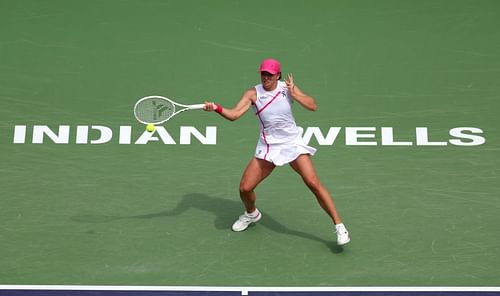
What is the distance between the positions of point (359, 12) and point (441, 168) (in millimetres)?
3739

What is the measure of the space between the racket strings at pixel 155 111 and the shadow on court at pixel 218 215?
157cm

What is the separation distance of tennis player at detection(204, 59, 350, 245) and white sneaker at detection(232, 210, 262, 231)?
54cm

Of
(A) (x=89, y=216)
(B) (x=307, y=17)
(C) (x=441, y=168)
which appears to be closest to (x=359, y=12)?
(B) (x=307, y=17)

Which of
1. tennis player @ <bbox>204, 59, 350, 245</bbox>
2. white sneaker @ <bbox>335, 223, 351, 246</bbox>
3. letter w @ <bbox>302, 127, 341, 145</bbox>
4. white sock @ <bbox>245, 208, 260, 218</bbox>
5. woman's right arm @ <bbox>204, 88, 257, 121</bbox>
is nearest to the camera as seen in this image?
woman's right arm @ <bbox>204, 88, 257, 121</bbox>

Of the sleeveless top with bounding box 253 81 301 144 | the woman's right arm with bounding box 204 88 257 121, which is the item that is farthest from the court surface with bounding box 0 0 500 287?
the woman's right arm with bounding box 204 88 257 121

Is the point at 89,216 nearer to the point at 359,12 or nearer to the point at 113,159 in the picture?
the point at 113,159

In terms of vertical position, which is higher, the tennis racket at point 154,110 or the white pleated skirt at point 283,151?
the tennis racket at point 154,110

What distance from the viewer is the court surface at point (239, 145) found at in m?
11.3

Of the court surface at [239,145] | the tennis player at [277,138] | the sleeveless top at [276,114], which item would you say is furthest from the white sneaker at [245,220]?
the sleeveless top at [276,114]

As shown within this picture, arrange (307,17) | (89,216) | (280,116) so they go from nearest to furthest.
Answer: (280,116) → (89,216) → (307,17)

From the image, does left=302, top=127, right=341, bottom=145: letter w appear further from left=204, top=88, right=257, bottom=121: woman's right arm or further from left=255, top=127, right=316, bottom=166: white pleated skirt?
left=204, top=88, right=257, bottom=121: woman's right arm

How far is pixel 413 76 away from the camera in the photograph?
14414 mm

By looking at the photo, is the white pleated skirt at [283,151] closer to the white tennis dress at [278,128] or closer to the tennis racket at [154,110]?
the white tennis dress at [278,128]

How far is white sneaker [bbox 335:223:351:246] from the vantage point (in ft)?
37.0
